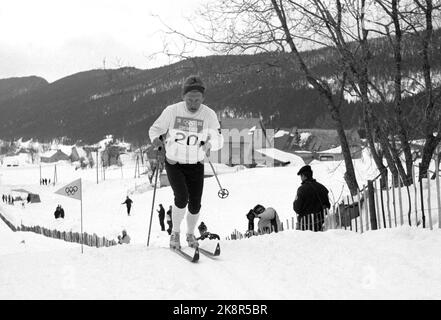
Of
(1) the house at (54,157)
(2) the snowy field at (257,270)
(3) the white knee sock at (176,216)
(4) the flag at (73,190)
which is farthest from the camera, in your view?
(1) the house at (54,157)

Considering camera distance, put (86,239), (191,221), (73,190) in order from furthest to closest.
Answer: (86,239)
(73,190)
(191,221)

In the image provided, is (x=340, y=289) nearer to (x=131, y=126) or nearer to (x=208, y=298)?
(x=208, y=298)

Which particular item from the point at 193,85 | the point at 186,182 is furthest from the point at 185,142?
the point at 193,85

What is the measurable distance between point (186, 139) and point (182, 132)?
96mm

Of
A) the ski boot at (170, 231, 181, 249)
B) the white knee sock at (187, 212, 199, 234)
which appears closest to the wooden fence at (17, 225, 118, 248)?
the white knee sock at (187, 212, 199, 234)

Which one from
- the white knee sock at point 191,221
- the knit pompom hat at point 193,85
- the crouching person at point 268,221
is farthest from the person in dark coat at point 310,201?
the knit pompom hat at point 193,85

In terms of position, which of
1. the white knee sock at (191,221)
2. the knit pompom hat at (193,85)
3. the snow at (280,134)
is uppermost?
the snow at (280,134)

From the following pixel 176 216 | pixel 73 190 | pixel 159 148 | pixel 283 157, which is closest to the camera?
pixel 159 148

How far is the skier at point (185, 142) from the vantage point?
5.07m

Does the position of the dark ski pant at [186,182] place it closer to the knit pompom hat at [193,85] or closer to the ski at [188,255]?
the ski at [188,255]

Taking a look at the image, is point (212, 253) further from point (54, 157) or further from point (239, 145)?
point (54, 157)

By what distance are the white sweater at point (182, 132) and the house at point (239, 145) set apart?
55344 millimetres

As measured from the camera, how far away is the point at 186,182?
518 cm

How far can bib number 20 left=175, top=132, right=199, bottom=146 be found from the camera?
5105mm
